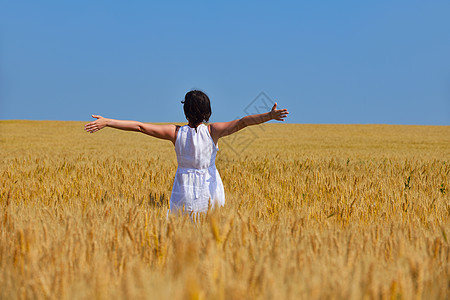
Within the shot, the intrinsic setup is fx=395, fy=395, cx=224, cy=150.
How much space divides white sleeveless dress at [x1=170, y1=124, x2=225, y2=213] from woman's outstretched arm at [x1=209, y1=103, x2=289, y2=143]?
0.08 metres

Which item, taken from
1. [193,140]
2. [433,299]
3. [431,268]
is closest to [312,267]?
[433,299]

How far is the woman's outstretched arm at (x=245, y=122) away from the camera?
295 centimetres

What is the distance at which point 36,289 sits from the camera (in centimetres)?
148

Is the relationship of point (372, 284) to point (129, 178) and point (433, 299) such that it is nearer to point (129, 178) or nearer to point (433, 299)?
point (433, 299)

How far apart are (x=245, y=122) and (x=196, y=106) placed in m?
0.49

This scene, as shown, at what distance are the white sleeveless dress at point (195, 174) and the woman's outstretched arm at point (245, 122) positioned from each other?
3.3 inches

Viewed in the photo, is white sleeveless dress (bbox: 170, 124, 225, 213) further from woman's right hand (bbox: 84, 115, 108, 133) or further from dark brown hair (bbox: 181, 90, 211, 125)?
woman's right hand (bbox: 84, 115, 108, 133)

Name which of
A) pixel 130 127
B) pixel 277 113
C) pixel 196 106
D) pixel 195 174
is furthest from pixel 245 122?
pixel 130 127

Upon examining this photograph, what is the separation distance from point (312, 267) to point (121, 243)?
38.8 inches

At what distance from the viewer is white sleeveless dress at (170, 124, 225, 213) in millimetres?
3471

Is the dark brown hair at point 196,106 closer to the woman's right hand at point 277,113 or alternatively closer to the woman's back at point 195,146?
the woman's back at point 195,146

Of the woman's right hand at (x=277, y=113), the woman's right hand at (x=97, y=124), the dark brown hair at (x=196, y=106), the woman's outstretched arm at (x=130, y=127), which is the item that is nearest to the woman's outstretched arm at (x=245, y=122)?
the woman's right hand at (x=277, y=113)

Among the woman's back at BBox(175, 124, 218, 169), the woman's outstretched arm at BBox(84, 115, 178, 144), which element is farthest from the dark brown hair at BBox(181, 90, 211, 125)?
the woman's outstretched arm at BBox(84, 115, 178, 144)

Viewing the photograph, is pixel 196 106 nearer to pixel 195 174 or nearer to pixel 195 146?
pixel 195 146
